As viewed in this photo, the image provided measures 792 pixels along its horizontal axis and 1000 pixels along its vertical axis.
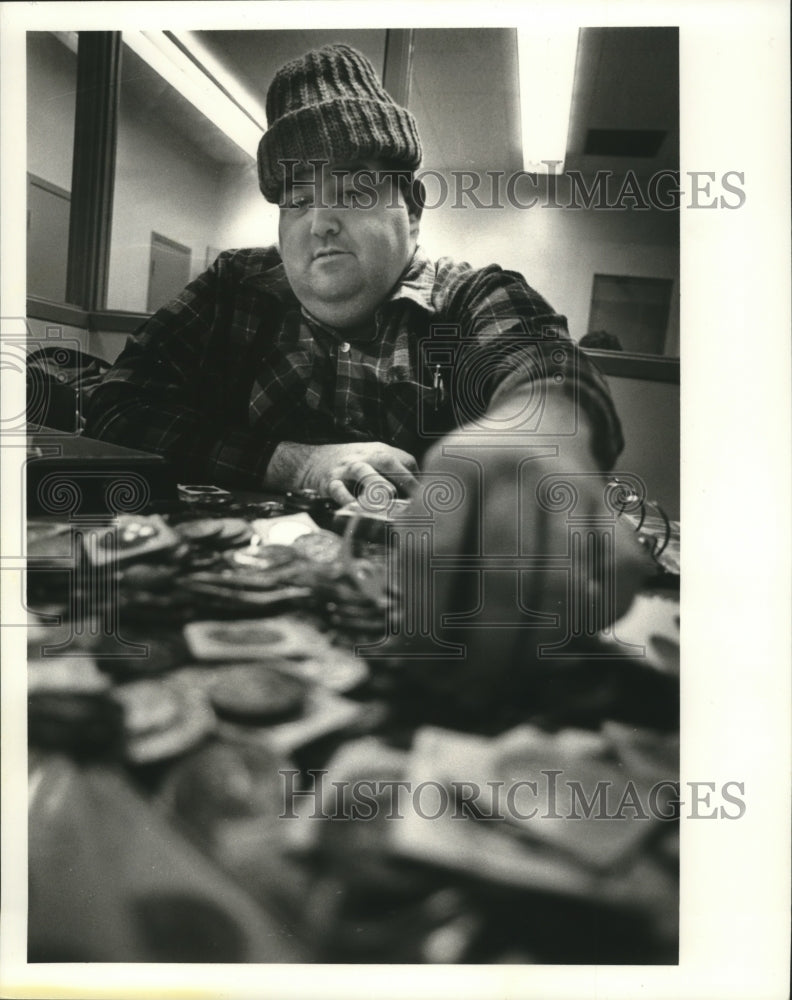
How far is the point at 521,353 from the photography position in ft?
3.62

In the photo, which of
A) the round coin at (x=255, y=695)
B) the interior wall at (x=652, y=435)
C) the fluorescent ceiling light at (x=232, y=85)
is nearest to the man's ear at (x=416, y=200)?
the fluorescent ceiling light at (x=232, y=85)

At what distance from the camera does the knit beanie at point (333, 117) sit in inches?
43.3

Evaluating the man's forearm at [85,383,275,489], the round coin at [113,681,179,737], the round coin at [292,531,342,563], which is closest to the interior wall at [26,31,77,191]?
the man's forearm at [85,383,275,489]

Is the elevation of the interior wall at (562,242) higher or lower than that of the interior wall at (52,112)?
lower

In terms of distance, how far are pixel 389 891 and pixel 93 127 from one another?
111 cm

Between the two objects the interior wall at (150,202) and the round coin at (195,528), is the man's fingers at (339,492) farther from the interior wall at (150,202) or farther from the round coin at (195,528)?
the interior wall at (150,202)

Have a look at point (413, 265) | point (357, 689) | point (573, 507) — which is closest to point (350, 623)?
point (357, 689)

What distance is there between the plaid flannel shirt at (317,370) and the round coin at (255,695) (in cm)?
25

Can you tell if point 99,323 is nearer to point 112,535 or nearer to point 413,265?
point 112,535

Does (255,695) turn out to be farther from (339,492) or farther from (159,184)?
(159,184)

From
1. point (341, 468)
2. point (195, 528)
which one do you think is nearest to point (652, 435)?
point (341, 468)

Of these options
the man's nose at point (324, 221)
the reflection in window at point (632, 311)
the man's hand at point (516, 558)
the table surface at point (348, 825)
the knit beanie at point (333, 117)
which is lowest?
the table surface at point (348, 825)

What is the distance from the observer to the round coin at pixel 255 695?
3.59 feet

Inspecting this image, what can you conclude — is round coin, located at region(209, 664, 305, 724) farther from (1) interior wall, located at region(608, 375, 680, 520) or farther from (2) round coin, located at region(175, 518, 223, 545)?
(1) interior wall, located at region(608, 375, 680, 520)
